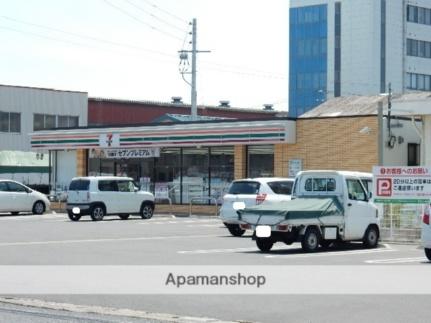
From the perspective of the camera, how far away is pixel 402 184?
24562mm

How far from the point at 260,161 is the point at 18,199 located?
10.5 meters

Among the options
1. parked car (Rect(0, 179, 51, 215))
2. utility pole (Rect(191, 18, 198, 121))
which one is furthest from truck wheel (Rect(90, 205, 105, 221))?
utility pole (Rect(191, 18, 198, 121))

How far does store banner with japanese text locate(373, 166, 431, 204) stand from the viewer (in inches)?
951

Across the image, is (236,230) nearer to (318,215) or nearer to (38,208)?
(318,215)

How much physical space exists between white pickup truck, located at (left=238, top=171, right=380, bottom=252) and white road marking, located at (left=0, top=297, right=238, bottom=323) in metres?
8.14

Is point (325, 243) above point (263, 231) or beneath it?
beneath

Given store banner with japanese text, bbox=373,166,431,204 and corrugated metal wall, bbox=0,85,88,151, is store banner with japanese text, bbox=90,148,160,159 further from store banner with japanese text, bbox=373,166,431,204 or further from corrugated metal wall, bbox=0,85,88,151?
corrugated metal wall, bbox=0,85,88,151

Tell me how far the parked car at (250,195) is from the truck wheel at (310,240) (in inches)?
213

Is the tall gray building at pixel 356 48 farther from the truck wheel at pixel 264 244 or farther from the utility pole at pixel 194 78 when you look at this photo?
the truck wheel at pixel 264 244

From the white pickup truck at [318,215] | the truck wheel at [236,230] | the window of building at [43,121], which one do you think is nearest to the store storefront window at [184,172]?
the truck wheel at [236,230]

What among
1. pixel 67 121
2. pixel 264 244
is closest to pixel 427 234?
pixel 264 244

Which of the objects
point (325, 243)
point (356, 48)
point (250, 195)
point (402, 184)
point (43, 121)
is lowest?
point (325, 243)

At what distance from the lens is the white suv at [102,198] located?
34.1 metres

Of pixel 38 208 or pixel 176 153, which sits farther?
pixel 176 153
